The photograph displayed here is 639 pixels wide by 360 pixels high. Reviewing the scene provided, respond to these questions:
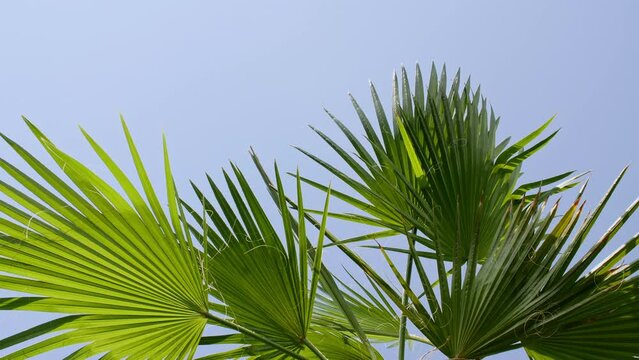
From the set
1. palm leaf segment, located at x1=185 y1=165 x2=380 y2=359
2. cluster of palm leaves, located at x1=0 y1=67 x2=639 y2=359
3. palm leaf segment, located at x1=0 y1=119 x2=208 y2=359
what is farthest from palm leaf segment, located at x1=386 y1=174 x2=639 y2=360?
palm leaf segment, located at x1=0 y1=119 x2=208 y2=359

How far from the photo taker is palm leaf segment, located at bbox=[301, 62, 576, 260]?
66.1 inches

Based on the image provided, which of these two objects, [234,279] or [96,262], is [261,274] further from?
[96,262]

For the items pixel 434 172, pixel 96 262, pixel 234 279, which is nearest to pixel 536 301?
pixel 434 172

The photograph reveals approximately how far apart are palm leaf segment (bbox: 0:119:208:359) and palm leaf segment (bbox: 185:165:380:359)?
10cm

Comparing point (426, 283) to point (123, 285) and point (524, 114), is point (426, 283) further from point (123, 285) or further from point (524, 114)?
point (524, 114)

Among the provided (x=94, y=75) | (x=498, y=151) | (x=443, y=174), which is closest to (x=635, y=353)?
(x=443, y=174)

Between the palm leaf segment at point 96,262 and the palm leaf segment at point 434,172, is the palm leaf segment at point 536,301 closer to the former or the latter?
the palm leaf segment at point 434,172

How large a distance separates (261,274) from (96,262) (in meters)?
0.32

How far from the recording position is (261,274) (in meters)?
1.40

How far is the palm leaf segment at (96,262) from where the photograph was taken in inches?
47.6

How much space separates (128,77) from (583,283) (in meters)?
8.73

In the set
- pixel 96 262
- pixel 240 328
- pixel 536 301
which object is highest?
pixel 96 262

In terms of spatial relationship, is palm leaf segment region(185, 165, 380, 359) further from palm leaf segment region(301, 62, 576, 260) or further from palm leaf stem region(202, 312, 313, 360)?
palm leaf segment region(301, 62, 576, 260)

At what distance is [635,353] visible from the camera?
139 cm
